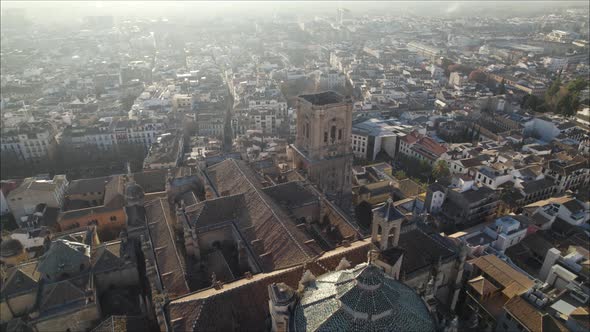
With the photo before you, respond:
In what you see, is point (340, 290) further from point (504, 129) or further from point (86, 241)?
point (504, 129)

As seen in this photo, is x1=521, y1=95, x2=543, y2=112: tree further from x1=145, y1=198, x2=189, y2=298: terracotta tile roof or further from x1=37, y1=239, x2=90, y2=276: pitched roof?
x1=37, y1=239, x2=90, y2=276: pitched roof

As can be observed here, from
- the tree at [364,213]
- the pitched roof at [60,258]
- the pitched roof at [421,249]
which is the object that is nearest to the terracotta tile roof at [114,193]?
the pitched roof at [60,258]

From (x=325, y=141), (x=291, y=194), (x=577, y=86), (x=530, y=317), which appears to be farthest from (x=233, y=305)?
(x=577, y=86)

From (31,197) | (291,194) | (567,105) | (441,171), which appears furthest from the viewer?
(567,105)

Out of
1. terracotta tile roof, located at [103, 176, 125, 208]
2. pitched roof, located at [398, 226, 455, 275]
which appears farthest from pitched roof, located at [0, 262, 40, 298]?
pitched roof, located at [398, 226, 455, 275]

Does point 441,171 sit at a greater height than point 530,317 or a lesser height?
lesser

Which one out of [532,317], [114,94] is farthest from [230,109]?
[532,317]

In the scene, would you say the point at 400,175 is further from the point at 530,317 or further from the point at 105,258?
the point at 105,258
